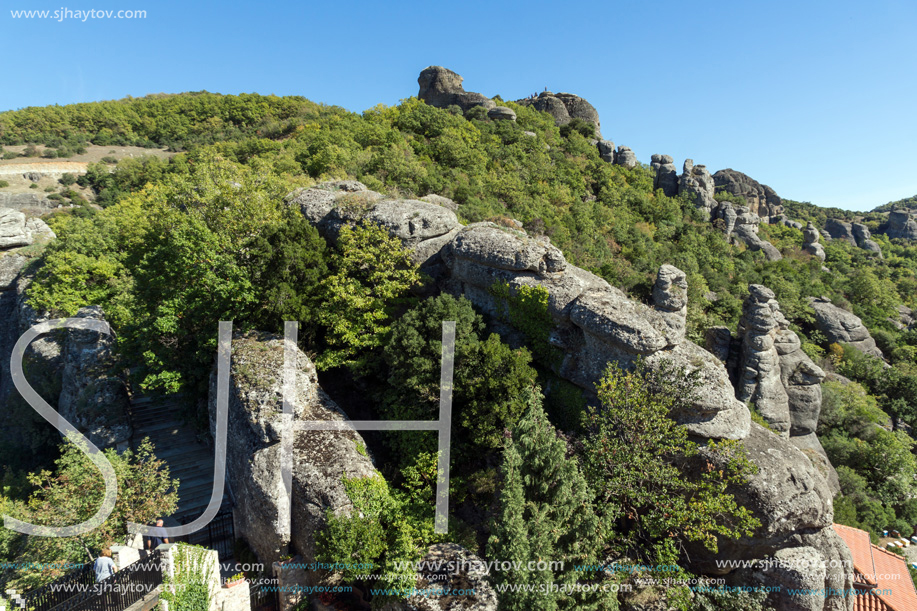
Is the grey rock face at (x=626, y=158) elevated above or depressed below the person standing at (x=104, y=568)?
above

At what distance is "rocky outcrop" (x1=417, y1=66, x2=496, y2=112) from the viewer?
193ft

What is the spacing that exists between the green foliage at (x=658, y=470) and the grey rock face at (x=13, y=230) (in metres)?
47.3

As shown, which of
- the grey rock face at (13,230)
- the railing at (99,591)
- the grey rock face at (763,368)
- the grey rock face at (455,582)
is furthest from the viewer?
the grey rock face at (13,230)

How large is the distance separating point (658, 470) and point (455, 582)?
705 centimetres

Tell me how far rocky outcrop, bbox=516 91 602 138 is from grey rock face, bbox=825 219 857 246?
162 ft

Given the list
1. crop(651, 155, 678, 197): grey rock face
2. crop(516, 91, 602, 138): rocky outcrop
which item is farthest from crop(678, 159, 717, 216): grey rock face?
crop(516, 91, 602, 138): rocky outcrop

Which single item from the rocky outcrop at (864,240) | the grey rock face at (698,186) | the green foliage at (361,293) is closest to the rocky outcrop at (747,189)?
the grey rock face at (698,186)

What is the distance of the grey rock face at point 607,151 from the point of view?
53.5 metres

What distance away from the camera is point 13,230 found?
3397 centimetres

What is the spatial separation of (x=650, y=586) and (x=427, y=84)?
65.7 metres

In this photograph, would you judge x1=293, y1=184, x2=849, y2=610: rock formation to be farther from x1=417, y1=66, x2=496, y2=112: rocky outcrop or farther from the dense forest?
x1=417, y1=66, x2=496, y2=112: rocky outcrop

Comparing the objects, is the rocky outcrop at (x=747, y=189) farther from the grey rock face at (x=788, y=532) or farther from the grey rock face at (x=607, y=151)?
the grey rock face at (x=788, y=532)

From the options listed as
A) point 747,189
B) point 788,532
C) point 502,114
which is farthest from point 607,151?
point 788,532

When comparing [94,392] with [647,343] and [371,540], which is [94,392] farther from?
[647,343]
